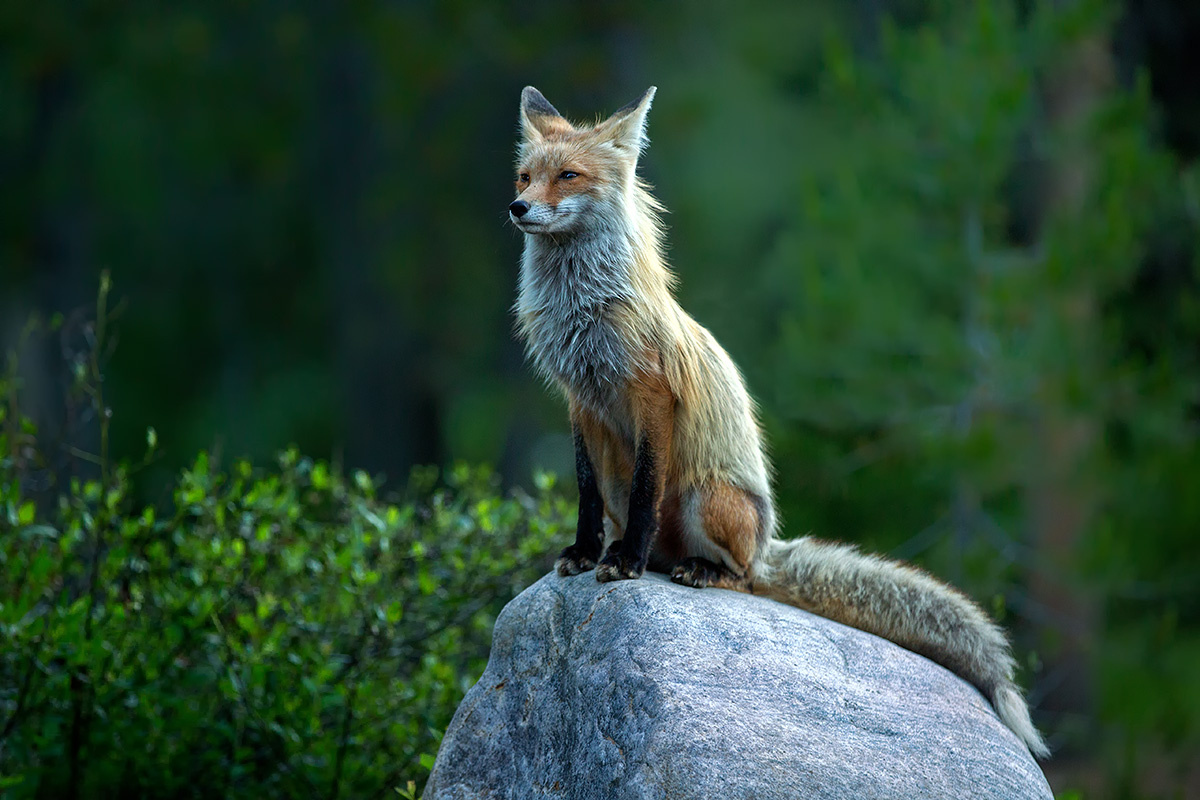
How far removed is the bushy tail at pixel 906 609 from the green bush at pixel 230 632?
5.39 ft

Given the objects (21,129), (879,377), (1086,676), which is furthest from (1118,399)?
(21,129)

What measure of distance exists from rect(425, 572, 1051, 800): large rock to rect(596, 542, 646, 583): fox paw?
43 millimetres

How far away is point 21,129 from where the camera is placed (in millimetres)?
17516

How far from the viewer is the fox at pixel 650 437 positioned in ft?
14.9

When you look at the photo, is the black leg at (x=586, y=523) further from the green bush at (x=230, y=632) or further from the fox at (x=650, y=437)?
the green bush at (x=230, y=632)

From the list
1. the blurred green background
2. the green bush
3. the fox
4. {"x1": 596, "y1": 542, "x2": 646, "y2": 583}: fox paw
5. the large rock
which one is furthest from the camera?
the blurred green background

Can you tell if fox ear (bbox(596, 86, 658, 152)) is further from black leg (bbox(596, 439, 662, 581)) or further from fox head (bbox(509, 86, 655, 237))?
black leg (bbox(596, 439, 662, 581))

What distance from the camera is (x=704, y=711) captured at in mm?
3697

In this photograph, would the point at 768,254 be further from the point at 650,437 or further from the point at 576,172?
the point at 650,437

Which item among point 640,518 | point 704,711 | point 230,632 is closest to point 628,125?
point 640,518

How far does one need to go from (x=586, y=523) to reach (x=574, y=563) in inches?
7.2

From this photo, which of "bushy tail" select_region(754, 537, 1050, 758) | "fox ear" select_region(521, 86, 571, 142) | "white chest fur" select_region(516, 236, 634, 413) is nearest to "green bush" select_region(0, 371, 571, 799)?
"white chest fur" select_region(516, 236, 634, 413)

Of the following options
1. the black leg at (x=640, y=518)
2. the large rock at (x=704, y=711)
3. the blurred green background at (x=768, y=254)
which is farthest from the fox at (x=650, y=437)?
the blurred green background at (x=768, y=254)

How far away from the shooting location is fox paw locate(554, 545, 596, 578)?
4664 millimetres
